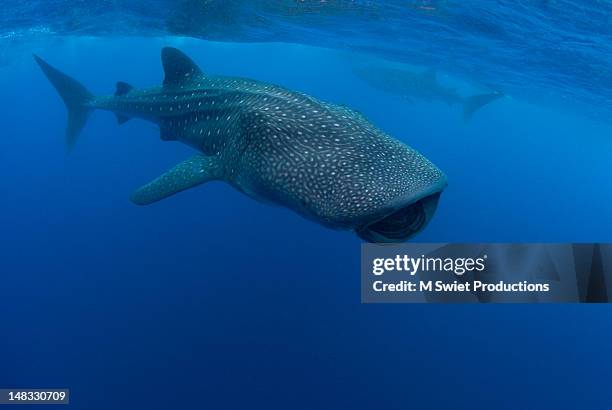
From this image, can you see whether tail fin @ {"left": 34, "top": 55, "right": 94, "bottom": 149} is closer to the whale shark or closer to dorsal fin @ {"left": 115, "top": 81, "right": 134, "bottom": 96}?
dorsal fin @ {"left": 115, "top": 81, "right": 134, "bottom": 96}

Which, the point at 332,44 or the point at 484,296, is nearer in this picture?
the point at 484,296

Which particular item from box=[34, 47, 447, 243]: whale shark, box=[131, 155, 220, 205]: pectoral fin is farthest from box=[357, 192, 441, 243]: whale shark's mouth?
box=[131, 155, 220, 205]: pectoral fin

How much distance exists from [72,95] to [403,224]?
10.3 m

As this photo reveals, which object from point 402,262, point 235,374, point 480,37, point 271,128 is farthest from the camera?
point 480,37

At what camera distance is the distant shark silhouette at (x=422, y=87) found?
27.0 metres

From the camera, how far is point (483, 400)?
11.3m

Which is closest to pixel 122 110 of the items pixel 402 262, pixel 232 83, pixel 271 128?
pixel 232 83

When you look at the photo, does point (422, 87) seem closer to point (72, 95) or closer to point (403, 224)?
point (72, 95)

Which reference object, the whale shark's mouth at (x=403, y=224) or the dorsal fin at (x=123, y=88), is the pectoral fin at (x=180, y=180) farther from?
the dorsal fin at (x=123, y=88)

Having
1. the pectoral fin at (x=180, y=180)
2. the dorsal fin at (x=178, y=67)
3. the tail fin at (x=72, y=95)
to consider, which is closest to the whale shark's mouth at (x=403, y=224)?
the pectoral fin at (x=180, y=180)

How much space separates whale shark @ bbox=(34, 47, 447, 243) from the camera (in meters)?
3.57

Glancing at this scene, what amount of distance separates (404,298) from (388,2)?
1296 cm

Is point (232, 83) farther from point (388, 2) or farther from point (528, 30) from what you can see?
point (528, 30)

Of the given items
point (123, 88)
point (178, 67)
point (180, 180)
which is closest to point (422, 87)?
point (123, 88)
